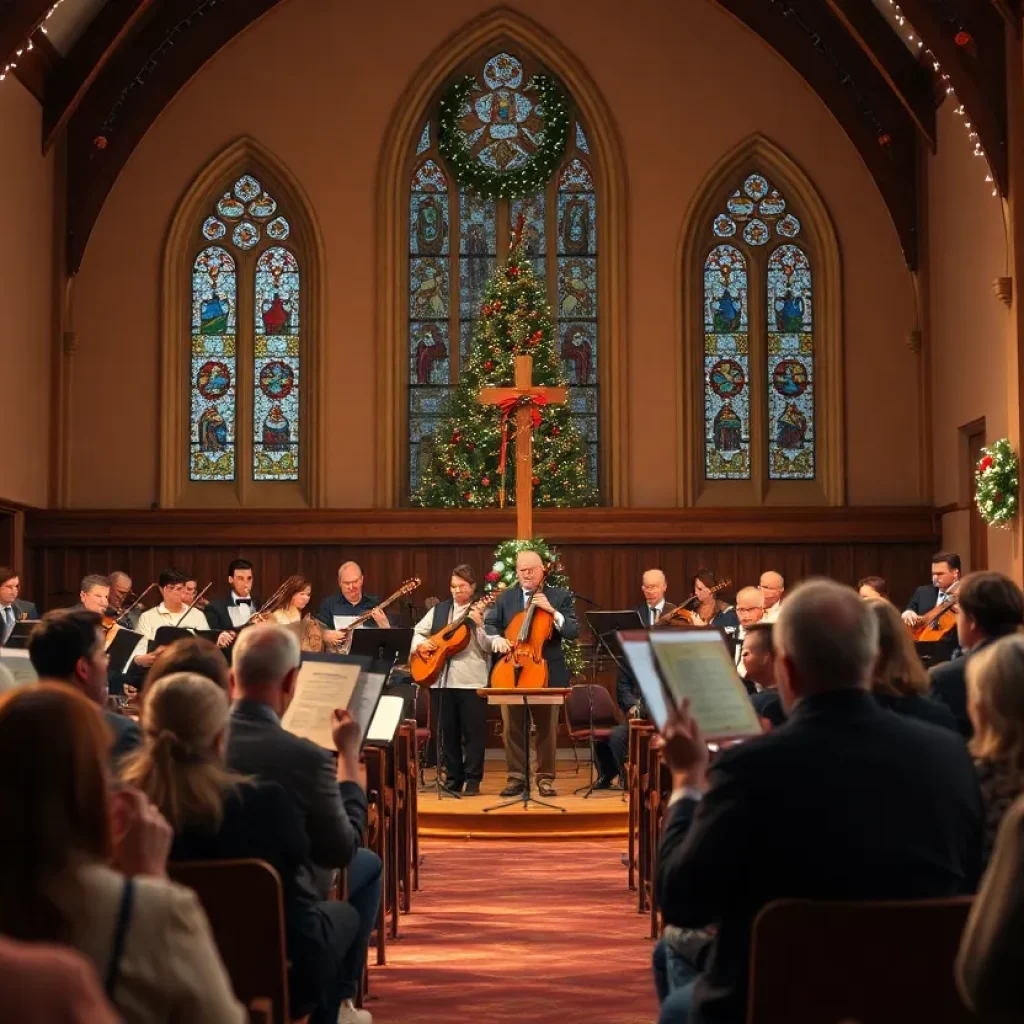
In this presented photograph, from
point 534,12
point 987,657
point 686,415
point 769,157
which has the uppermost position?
point 534,12

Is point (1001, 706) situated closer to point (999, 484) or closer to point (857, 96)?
point (999, 484)

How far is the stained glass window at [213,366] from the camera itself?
54.8ft

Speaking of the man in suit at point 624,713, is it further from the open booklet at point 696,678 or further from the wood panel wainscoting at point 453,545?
the open booklet at point 696,678

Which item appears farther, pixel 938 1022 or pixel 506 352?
pixel 506 352

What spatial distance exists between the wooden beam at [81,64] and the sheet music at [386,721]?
9930 mm

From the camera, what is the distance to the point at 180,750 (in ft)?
12.2

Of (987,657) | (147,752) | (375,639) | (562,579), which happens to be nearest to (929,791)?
(987,657)

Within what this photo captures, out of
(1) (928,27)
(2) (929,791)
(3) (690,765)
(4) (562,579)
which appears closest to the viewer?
(2) (929,791)

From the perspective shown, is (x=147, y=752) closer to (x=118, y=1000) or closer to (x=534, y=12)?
(x=118, y=1000)

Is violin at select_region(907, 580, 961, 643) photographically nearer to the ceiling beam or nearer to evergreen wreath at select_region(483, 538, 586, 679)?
evergreen wreath at select_region(483, 538, 586, 679)

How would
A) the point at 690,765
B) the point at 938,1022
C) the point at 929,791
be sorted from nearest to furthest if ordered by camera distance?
the point at 938,1022 < the point at 929,791 < the point at 690,765

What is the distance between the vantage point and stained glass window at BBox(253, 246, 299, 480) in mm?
16750

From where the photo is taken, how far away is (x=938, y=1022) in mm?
3008

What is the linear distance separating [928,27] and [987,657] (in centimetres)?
1064
